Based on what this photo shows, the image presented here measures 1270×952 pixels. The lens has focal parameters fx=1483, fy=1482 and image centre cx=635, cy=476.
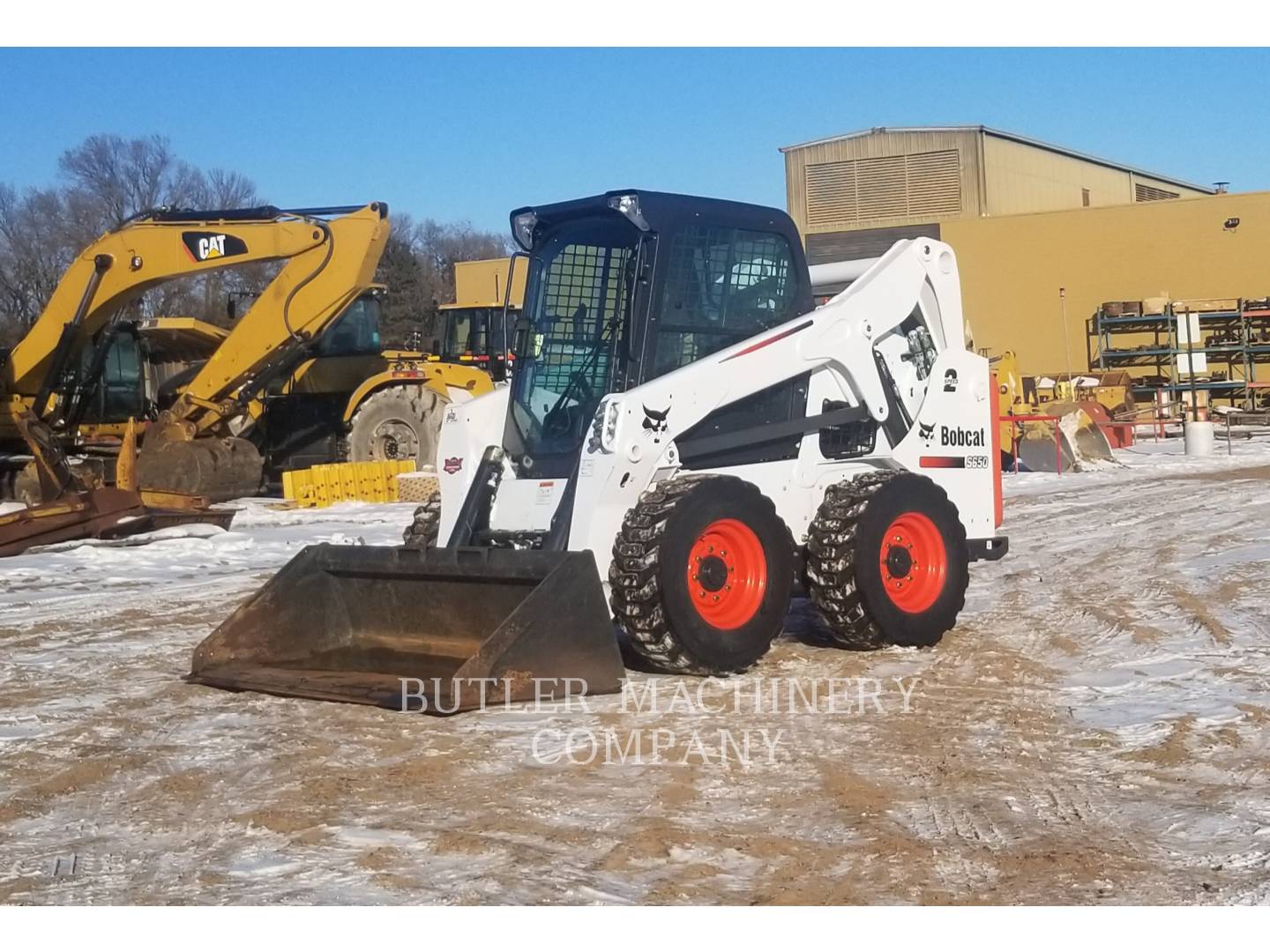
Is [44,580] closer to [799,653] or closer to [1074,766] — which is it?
[799,653]

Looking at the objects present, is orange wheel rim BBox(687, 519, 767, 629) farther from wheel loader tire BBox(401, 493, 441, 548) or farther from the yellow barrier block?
the yellow barrier block

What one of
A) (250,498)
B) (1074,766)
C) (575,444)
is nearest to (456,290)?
(250,498)

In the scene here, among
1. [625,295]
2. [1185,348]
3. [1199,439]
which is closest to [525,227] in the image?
[625,295]

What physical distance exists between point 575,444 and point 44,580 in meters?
6.06

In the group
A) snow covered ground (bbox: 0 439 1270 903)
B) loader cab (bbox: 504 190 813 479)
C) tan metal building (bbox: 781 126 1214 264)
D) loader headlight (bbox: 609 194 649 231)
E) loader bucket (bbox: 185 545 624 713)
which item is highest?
tan metal building (bbox: 781 126 1214 264)

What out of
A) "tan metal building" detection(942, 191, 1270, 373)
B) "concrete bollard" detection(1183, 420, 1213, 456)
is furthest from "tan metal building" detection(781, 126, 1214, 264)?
"concrete bollard" detection(1183, 420, 1213, 456)

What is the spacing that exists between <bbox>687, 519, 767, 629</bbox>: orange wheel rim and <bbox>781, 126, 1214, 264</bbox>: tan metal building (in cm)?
3748

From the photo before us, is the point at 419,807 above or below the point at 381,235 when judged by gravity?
below

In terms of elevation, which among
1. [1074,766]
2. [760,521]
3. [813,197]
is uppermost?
[813,197]

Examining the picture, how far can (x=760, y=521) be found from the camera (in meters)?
7.39

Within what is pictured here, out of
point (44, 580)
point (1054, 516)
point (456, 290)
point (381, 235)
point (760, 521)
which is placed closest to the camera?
point (760, 521)

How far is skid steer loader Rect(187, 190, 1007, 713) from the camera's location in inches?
272

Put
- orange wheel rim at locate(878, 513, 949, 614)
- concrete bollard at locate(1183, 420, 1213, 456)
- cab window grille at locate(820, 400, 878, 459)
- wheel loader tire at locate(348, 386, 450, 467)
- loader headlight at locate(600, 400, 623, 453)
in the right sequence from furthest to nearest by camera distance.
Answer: concrete bollard at locate(1183, 420, 1213, 456), wheel loader tire at locate(348, 386, 450, 467), cab window grille at locate(820, 400, 878, 459), orange wheel rim at locate(878, 513, 949, 614), loader headlight at locate(600, 400, 623, 453)

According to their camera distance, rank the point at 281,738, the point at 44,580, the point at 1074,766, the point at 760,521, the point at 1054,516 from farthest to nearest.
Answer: the point at 1054,516 < the point at 44,580 < the point at 760,521 < the point at 281,738 < the point at 1074,766
